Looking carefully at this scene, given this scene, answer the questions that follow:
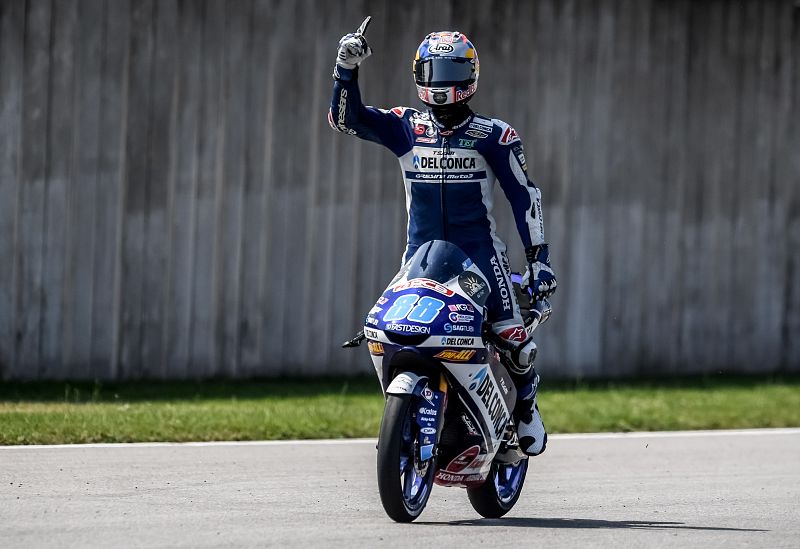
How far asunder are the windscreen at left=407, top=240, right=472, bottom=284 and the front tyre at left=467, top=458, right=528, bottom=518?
1172 millimetres

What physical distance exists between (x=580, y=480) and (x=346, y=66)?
3323mm

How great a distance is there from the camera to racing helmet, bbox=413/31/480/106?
7738 mm

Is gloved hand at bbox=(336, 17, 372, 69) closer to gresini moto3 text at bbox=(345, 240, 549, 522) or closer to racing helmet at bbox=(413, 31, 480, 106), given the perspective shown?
racing helmet at bbox=(413, 31, 480, 106)

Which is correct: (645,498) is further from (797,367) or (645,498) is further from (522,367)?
(797,367)

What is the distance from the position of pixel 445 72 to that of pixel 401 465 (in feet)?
6.69

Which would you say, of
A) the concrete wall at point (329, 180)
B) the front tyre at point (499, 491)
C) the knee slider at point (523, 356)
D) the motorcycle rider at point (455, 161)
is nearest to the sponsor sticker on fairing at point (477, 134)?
the motorcycle rider at point (455, 161)

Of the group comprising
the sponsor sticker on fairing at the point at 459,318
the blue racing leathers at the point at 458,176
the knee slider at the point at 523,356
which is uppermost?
the blue racing leathers at the point at 458,176

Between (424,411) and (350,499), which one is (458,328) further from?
(350,499)

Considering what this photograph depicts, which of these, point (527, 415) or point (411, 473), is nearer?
point (411, 473)

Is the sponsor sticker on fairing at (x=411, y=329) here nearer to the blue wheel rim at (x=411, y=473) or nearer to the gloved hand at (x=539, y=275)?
the blue wheel rim at (x=411, y=473)

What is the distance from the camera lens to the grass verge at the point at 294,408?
11.0 meters

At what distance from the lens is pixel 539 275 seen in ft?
25.8

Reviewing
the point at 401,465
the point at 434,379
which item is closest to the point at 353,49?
the point at 434,379

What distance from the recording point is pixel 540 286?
7812 mm
